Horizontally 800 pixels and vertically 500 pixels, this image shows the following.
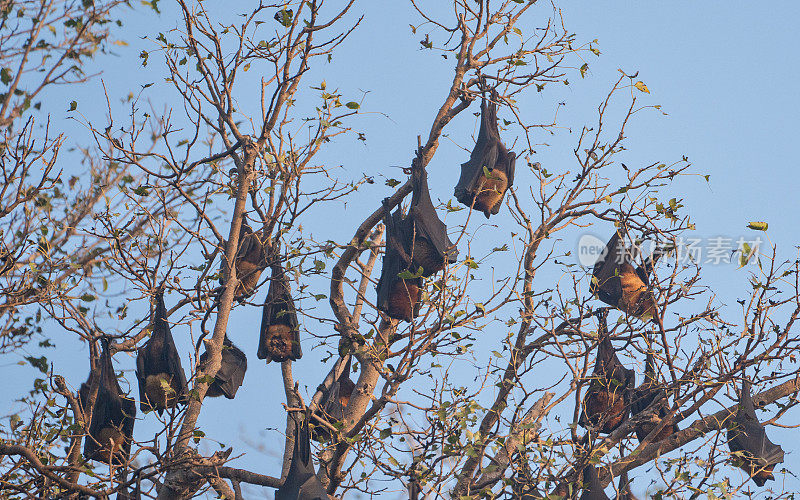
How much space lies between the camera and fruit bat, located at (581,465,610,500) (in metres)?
7.87

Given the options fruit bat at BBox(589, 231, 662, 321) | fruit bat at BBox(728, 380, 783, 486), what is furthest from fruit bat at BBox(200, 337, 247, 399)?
fruit bat at BBox(728, 380, 783, 486)

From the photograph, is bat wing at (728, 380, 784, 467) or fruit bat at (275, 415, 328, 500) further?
bat wing at (728, 380, 784, 467)

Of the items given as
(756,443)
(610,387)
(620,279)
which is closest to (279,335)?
(610,387)

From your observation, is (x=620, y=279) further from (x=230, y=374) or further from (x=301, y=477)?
(x=230, y=374)

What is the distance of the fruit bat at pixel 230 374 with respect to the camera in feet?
34.9

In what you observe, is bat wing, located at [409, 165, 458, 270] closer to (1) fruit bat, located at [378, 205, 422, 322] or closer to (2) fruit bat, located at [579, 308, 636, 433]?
(1) fruit bat, located at [378, 205, 422, 322]

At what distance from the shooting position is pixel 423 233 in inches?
338

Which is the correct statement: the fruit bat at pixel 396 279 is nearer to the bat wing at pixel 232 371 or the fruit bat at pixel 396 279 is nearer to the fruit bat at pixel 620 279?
the fruit bat at pixel 620 279

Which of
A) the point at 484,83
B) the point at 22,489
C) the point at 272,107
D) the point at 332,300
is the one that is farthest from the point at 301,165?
the point at 22,489

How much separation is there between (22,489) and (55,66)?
405 centimetres

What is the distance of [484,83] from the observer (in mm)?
8453

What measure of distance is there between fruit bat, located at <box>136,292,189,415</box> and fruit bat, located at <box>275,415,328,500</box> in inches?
59.3

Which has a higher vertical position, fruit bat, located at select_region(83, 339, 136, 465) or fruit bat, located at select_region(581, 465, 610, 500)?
fruit bat, located at select_region(83, 339, 136, 465)

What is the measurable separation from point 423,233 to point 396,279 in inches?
25.8
